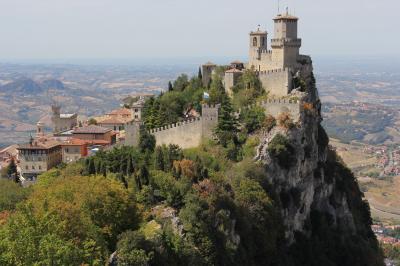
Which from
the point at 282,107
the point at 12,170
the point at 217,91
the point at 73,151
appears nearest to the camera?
the point at 282,107

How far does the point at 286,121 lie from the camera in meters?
57.4

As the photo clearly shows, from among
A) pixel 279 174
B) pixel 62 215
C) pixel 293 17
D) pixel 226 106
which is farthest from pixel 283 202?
pixel 62 215

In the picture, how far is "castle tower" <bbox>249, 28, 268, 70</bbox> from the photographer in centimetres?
6900

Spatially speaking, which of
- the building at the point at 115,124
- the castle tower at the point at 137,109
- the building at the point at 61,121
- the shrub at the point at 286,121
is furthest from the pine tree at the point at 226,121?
the building at the point at 61,121

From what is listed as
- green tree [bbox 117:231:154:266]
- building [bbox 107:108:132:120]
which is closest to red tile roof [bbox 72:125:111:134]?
building [bbox 107:108:132:120]

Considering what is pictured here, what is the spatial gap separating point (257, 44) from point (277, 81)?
757cm

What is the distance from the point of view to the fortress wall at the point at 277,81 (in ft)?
205

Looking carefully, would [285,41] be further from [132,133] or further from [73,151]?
[73,151]

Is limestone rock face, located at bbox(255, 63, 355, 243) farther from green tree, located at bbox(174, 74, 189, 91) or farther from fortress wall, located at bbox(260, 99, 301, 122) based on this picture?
green tree, located at bbox(174, 74, 189, 91)

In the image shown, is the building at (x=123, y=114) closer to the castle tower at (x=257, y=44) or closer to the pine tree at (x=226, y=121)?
the castle tower at (x=257, y=44)

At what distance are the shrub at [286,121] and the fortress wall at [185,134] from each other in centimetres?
758

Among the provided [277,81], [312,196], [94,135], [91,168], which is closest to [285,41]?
[277,81]

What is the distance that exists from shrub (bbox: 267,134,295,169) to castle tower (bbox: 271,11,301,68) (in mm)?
12475

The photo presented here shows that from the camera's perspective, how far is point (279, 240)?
53.0 m
